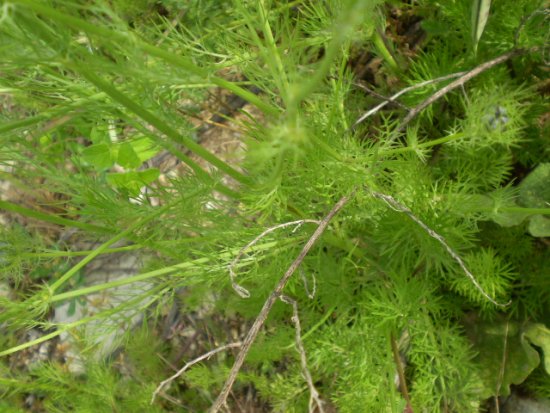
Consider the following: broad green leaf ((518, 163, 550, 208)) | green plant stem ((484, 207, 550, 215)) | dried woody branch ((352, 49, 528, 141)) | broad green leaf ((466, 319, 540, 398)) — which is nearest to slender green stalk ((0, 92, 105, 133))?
dried woody branch ((352, 49, 528, 141))

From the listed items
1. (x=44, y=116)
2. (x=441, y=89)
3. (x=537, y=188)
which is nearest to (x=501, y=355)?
(x=537, y=188)

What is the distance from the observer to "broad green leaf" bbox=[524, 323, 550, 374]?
109 centimetres

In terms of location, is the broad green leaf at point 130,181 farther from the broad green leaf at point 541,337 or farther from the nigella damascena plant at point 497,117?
the broad green leaf at point 541,337

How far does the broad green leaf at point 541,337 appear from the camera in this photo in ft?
3.57

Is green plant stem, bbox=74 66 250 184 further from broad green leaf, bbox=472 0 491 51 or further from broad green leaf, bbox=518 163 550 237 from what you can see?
broad green leaf, bbox=518 163 550 237

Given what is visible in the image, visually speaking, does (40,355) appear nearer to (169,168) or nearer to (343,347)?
(169,168)

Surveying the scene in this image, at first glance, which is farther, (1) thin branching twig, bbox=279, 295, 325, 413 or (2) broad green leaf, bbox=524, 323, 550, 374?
(2) broad green leaf, bbox=524, 323, 550, 374


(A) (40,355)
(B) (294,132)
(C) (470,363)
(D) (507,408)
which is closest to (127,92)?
(B) (294,132)

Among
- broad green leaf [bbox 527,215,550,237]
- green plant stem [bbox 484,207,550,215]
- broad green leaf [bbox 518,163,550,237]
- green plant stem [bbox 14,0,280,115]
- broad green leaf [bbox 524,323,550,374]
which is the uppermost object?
green plant stem [bbox 14,0,280,115]

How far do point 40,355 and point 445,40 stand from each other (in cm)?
176

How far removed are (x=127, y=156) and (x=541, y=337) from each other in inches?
41.0

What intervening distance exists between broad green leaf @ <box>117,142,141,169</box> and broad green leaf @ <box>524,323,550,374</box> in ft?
3.30

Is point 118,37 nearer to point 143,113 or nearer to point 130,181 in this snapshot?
point 143,113

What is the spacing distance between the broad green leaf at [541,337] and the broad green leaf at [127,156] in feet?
3.30
